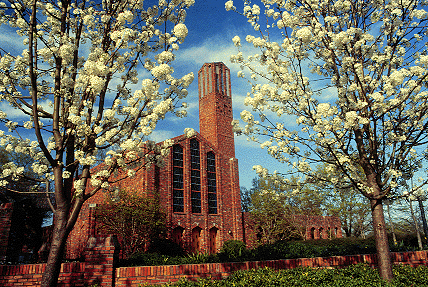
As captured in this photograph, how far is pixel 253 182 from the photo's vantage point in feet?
167

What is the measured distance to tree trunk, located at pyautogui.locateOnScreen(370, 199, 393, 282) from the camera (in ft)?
19.1

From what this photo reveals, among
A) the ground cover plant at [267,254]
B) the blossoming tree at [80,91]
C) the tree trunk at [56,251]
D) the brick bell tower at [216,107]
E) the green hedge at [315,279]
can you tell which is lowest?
the green hedge at [315,279]

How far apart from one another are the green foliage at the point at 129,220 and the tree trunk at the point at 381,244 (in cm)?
1218

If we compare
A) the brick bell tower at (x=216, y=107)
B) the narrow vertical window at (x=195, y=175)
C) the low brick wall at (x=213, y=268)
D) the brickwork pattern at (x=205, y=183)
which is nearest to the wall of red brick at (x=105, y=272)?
the low brick wall at (x=213, y=268)

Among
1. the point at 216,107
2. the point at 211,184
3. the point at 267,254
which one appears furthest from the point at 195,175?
the point at 267,254

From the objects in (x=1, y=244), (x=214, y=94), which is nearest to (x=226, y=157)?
(x=214, y=94)

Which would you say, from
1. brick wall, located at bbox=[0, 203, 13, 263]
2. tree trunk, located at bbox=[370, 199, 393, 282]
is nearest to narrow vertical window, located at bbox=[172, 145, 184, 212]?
brick wall, located at bbox=[0, 203, 13, 263]

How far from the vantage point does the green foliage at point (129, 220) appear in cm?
1551

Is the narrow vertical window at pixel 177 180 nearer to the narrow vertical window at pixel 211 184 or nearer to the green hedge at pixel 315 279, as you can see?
the narrow vertical window at pixel 211 184

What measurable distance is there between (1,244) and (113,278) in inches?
238

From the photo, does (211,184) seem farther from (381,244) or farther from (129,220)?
(381,244)

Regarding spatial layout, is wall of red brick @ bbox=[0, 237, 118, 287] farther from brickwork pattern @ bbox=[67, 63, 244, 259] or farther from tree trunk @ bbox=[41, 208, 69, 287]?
brickwork pattern @ bbox=[67, 63, 244, 259]

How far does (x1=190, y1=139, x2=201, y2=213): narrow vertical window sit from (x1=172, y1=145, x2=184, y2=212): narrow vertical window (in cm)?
87

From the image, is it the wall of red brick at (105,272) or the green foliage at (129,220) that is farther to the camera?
the green foliage at (129,220)
